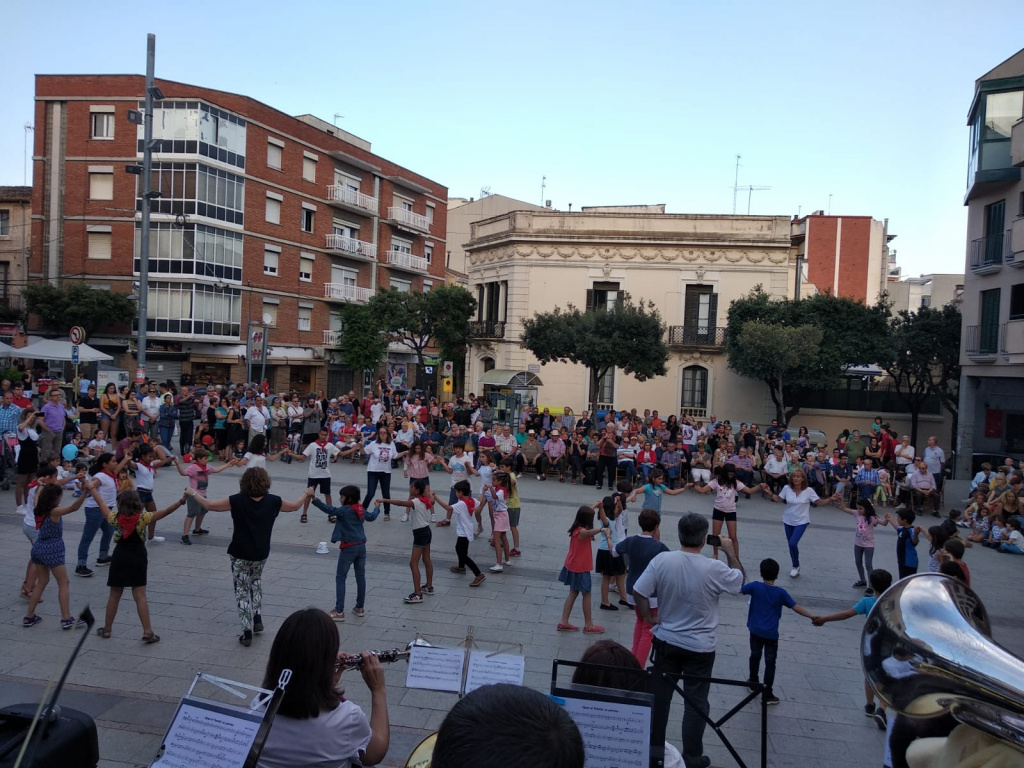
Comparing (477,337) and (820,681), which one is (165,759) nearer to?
(820,681)

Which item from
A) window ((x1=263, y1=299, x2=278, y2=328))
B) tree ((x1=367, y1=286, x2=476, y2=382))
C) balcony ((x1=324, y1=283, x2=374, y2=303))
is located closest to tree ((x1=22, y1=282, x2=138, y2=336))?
window ((x1=263, y1=299, x2=278, y2=328))

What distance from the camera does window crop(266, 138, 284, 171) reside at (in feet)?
119

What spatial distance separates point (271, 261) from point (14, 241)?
12313mm

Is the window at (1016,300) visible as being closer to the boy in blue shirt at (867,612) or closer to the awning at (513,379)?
the awning at (513,379)

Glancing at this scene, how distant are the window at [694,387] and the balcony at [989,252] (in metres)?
11.5

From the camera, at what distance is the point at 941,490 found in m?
17.2

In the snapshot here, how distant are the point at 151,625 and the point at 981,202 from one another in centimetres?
2506

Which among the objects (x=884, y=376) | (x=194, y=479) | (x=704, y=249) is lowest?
(x=194, y=479)

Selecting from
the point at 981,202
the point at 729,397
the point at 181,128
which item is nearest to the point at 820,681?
the point at 981,202

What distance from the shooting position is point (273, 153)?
36719 mm

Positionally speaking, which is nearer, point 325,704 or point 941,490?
point 325,704

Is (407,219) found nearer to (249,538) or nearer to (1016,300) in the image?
(1016,300)

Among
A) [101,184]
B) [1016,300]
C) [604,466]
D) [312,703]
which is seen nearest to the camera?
[312,703]

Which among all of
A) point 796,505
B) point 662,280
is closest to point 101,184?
point 662,280
